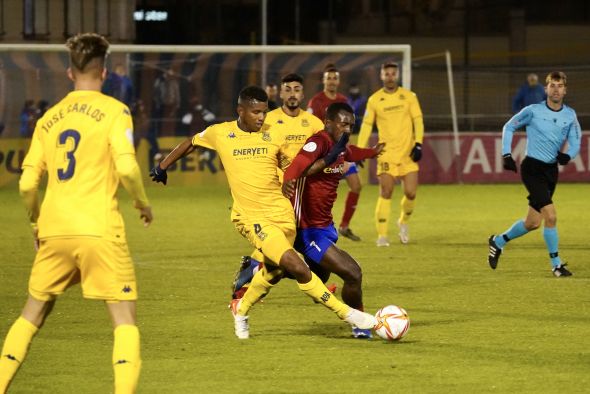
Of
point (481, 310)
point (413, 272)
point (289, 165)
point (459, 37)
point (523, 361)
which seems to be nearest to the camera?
point (523, 361)

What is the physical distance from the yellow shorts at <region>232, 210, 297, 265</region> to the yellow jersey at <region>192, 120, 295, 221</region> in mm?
47

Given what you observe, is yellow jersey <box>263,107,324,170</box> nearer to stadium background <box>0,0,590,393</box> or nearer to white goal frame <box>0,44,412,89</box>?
stadium background <box>0,0,590,393</box>

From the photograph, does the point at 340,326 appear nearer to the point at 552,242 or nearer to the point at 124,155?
the point at 552,242

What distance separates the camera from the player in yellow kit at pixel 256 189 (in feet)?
30.7

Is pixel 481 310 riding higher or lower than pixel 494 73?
lower

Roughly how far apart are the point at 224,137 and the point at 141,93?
15947 mm

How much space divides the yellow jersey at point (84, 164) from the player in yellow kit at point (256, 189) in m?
2.69

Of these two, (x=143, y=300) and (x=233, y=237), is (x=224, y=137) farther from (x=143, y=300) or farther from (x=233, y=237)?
(x=233, y=237)

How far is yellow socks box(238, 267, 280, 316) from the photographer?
958 centimetres

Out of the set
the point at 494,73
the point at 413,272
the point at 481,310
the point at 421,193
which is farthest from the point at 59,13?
the point at 481,310

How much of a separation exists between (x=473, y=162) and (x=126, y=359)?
20.2m

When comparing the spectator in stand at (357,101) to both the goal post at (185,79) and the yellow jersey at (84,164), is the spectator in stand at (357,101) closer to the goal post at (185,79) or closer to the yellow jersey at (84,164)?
the goal post at (185,79)

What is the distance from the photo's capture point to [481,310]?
36.2 feet

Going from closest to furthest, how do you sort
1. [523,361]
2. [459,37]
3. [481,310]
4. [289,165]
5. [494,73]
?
[523,361]
[289,165]
[481,310]
[494,73]
[459,37]
